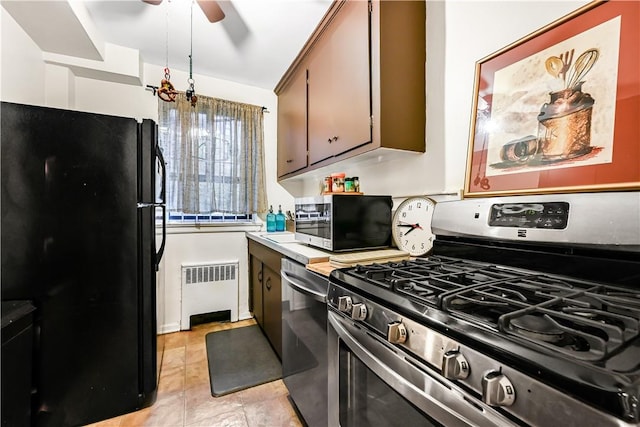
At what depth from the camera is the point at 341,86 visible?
67.1 inches

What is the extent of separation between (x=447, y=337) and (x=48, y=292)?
1.89 m

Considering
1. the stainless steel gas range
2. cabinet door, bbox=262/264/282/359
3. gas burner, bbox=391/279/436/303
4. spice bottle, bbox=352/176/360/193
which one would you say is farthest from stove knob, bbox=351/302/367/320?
spice bottle, bbox=352/176/360/193

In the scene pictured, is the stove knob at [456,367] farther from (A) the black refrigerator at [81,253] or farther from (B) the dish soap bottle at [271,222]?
(B) the dish soap bottle at [271,222]

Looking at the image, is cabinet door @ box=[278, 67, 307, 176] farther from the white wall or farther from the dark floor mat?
the dark floor mat

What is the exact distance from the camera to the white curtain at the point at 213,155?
2.58 metres

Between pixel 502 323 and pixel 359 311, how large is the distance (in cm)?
40

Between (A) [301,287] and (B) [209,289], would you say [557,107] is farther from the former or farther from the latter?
(B) [209,289]

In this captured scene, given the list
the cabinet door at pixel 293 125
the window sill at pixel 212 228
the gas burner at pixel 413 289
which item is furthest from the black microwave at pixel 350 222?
the window sill at pixel 212 228

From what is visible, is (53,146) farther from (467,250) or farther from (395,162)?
(467,250)

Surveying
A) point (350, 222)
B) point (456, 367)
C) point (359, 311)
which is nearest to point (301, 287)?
point (350, 222)

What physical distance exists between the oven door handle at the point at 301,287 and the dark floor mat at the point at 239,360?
0.84m

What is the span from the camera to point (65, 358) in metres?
1.46

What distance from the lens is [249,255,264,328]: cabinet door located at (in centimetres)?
238

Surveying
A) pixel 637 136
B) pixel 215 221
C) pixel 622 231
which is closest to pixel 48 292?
pixel 215 221
